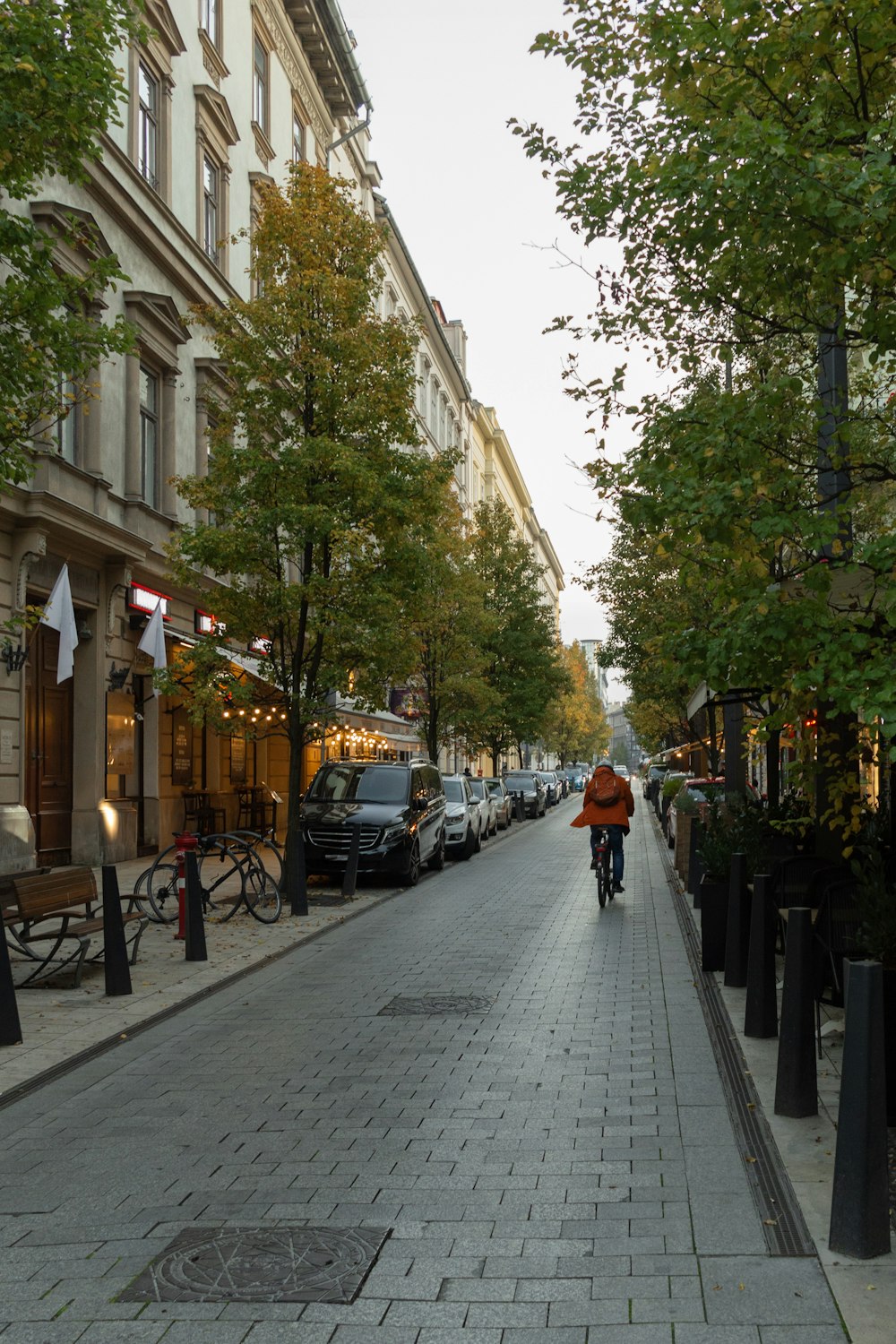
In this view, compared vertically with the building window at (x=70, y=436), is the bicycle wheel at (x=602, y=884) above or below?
below

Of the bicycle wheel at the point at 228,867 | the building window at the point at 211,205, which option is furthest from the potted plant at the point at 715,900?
the building window at the point at 211,205

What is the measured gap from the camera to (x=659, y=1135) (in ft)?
20.4

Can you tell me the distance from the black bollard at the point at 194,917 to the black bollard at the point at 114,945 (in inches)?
58.8

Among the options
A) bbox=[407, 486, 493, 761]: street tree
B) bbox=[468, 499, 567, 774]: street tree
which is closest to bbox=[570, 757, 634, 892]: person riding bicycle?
bbox=[407, 486, 493, 761]: street tree

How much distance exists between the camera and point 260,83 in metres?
31.4

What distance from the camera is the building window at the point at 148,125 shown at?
23.0 meters

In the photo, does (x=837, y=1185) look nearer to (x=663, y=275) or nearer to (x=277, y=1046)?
(x=277, y=1046)

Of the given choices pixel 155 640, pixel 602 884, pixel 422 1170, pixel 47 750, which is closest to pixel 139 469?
pixel 155 640

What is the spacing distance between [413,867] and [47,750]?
5653mm

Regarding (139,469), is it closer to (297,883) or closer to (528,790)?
(297,883)

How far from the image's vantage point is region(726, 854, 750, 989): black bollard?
31.5ft

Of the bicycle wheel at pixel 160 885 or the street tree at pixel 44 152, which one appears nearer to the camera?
the street tree at pixel 44 152

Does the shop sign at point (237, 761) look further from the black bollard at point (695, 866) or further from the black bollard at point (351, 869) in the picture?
the black bollard at point (695, 866)

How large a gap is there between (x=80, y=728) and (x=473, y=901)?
706 cm
